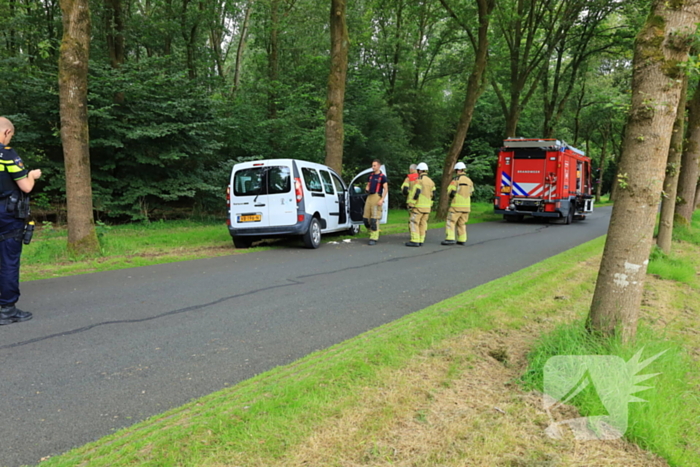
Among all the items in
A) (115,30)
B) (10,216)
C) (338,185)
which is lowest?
(10,216)

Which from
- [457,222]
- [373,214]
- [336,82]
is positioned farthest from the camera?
[336,82]

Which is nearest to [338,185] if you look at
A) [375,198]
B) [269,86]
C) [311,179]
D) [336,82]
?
[375,198]

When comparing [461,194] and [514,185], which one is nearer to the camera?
[461,194]

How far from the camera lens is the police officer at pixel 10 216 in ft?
16.1

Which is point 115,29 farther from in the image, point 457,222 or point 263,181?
point 457,222

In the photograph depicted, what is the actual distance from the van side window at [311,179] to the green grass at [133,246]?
1771 millimetres

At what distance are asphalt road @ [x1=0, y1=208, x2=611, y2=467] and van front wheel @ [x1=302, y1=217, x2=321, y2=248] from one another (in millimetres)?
1037

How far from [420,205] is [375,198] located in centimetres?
124

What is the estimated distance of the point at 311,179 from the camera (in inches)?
432

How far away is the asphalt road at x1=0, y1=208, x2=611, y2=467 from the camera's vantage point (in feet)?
10.4

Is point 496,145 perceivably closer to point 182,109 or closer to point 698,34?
point 182,109

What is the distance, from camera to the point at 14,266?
16.6ft

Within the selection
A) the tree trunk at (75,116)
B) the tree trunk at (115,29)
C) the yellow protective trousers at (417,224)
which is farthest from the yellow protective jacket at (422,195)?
the tree trunk at (115,29)

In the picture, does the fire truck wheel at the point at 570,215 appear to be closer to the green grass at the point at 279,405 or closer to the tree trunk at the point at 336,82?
the tree trunk at the point at 336,82
